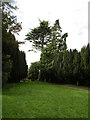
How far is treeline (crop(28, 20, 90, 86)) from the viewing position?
27.8m

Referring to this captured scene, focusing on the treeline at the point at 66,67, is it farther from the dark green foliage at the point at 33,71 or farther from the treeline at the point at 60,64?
the dark green foliage at the point at 33,71

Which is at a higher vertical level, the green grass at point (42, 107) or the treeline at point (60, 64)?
the treeline at point (60, 64)

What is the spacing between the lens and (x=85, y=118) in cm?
785

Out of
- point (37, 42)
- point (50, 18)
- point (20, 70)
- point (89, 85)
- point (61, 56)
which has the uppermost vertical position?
point (50, 18)

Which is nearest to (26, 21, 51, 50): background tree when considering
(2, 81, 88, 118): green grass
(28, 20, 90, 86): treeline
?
(28, 20, 90, 86): treeline

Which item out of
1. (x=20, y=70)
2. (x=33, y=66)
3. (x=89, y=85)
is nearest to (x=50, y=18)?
(x=33, y=66)

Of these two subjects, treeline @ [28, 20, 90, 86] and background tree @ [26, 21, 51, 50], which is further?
background tree @ [26, 21, 51, 50]

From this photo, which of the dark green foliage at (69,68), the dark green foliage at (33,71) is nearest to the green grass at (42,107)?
the dark green foliage at (69,68)

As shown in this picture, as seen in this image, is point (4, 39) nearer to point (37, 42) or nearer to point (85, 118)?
point (85, 118)

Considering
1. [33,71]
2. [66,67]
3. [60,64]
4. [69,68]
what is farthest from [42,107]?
[33,71]

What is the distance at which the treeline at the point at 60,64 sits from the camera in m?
27.8

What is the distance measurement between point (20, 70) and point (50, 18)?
50.2ft

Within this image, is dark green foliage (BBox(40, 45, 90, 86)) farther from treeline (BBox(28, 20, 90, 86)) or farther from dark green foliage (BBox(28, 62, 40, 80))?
dark green foliage (BBox(28, 62, 40, 80))

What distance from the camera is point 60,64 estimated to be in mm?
31016
